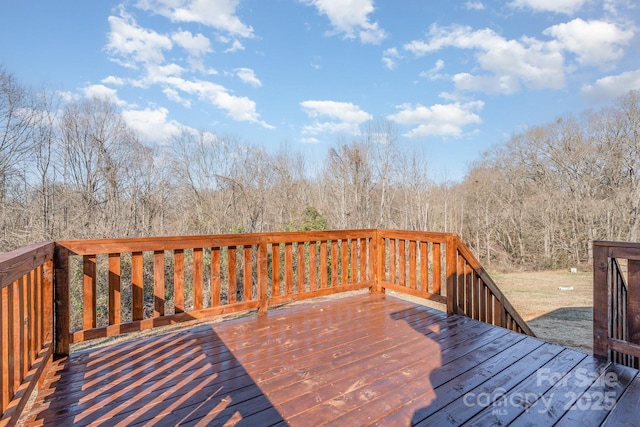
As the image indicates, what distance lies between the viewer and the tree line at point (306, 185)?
374 inches

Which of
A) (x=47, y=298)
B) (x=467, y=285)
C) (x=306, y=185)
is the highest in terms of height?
(x=306, y=185)

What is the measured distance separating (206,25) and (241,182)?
559 centimetres

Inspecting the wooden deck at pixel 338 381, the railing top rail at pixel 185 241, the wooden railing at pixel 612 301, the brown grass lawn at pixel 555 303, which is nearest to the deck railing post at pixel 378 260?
the railing top rail at pixel 185 241

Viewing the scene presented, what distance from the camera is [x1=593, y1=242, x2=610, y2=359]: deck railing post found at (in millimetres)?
→ 2229

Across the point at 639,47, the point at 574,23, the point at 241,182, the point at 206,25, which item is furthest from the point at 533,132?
the point at 206,25

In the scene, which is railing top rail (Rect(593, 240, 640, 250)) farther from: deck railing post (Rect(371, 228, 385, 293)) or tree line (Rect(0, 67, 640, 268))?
tree line (Rect(0, 67, 640, 268))

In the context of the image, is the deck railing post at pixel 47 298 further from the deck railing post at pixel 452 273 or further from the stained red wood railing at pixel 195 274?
the deck railing post at pixel 452 273

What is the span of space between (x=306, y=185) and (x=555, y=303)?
31.4 ft

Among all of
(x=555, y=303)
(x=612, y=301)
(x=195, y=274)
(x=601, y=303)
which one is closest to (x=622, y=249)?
(x=601, y=303)

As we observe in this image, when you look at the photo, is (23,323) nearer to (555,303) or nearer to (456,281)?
(456,281)

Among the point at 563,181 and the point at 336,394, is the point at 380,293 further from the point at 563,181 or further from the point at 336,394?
the point at 563,181

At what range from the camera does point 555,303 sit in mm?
9180

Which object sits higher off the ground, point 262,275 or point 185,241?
point 185,241

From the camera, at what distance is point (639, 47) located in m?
10.8
